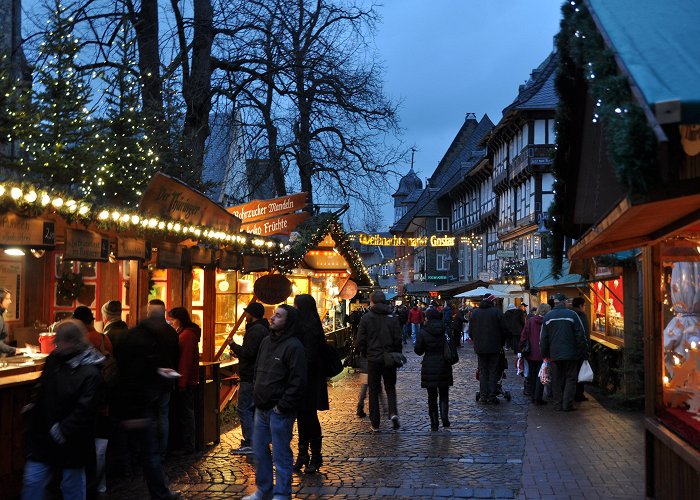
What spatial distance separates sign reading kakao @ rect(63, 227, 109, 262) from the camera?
8742 mm

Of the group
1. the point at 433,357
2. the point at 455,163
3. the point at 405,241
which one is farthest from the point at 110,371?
the point at 455,163

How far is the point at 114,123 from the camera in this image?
49.1 feet

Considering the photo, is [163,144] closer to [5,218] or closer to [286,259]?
[286,259]

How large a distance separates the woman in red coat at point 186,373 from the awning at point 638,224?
4.59 meters

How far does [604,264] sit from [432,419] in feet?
13.8

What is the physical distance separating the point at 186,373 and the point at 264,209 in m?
6.87

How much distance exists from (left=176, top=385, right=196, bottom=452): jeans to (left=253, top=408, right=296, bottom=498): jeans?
2695mm

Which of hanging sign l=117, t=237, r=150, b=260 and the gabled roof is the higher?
the gabled roof

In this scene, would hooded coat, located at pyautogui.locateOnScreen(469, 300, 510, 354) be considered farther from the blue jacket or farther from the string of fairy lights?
the string of fairy lights

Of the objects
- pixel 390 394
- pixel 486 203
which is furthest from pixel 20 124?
pixel 486 203

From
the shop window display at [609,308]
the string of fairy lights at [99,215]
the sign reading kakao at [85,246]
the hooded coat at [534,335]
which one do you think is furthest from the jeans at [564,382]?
the sign reading kakao at [85,246]

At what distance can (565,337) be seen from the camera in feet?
45.6

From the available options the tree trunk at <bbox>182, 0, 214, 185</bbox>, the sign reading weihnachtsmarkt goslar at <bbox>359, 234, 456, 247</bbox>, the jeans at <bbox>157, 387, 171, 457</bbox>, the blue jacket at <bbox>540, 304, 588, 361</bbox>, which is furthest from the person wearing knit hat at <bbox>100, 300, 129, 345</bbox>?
the sign reading weihnachtsmarkt goslar at <bbox>359, 234, 456, 247</bbox>

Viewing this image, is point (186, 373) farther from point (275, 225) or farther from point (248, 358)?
point (275, 225)
